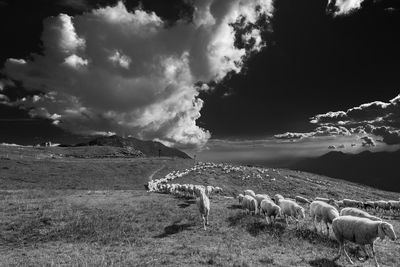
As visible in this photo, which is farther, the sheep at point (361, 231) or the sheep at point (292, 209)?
the sheep at point (292, 209)

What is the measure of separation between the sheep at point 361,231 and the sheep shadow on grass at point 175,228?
10.6m

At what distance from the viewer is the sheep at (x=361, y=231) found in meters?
15.4

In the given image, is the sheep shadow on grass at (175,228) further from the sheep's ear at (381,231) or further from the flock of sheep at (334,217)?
the sheep's ear at (381,231)

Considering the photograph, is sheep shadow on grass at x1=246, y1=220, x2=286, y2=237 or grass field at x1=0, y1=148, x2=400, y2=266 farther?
sheep shadow on grass at x1=246, y1=220, x2=286, y2=237

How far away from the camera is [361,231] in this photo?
630 inches

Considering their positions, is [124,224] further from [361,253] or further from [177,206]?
[361,253]

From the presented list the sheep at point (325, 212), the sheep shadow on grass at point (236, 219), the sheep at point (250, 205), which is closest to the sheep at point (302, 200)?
the sheep at point (250, 205)

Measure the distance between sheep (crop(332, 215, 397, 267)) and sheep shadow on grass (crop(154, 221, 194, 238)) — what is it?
10.6 m

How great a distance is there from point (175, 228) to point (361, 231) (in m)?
12.6

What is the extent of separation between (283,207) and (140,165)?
8141 centimetres

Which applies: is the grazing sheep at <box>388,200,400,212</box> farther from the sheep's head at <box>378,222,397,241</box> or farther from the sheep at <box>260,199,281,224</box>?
the sheep's head at <box>378,222,397,241</box>

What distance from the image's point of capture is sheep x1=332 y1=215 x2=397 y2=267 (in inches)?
605

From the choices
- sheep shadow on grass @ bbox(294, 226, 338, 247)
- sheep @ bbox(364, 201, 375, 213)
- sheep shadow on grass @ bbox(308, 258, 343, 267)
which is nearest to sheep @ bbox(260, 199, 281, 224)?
sheep shadow on grass @ bbox(294, 226, 338, 247)

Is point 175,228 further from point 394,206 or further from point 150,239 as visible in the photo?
point 394,206
